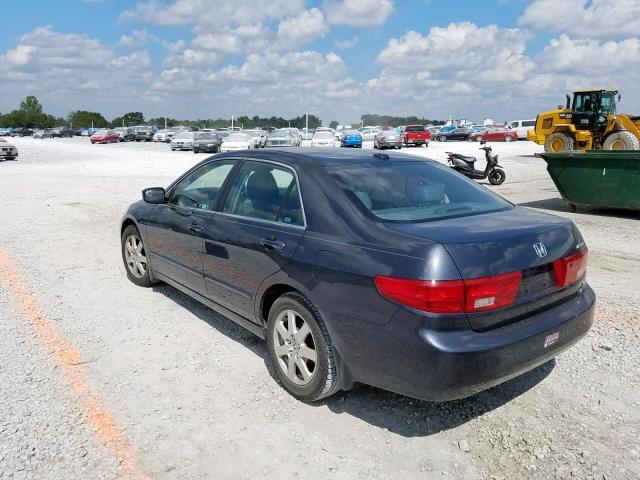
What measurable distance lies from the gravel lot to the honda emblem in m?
1.01

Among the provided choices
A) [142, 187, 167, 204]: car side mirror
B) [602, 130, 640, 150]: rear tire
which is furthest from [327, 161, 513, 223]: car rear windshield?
[602, 130, 640, 150]: rear tire

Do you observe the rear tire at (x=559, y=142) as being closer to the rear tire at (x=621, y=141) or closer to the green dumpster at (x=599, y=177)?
the rear tire at (x=621, y=141)

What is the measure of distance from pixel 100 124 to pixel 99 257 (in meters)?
126

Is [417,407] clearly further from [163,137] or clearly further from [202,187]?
[163,137]

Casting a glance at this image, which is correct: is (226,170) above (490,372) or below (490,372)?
above

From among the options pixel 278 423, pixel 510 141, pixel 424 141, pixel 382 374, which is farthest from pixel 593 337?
pixel 510 141

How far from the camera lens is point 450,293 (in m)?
2.72

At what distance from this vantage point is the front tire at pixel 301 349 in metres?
3.24

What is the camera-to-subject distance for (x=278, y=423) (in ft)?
10.7

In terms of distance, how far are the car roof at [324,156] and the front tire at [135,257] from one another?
1.90 m

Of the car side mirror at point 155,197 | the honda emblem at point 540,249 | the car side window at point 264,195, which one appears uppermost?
the car side window at point 264,195

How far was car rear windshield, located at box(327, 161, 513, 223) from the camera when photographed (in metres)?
3.39

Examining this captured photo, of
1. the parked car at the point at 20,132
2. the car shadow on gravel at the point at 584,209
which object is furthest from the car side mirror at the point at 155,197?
the parked car at the point at 20,132

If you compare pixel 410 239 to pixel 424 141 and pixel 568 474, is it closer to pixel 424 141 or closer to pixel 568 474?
pixel 568 474
